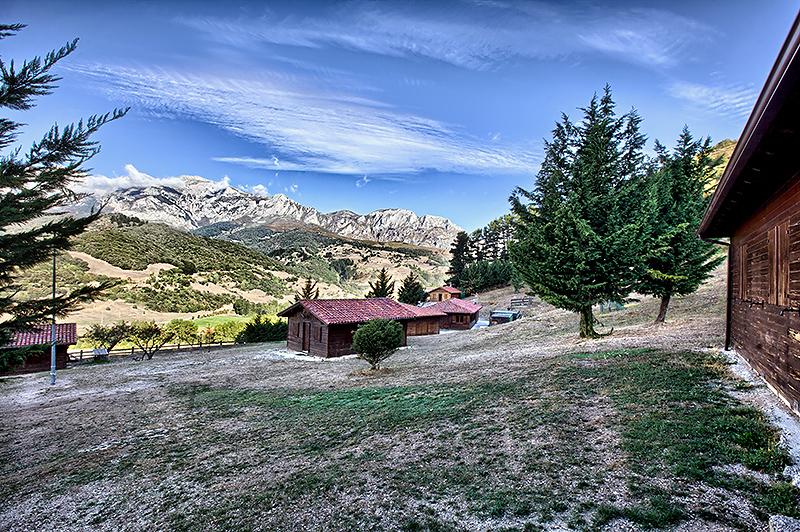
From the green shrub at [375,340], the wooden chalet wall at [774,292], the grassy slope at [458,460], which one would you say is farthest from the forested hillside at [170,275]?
the wooden chalet wall at [774,292]

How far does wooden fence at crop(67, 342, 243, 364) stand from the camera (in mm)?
27672

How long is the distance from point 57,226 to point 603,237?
1880 centimetres

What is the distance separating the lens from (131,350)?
30641 millimetres

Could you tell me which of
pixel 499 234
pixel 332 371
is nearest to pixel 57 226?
pixel 332 371

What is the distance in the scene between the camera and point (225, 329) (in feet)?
123

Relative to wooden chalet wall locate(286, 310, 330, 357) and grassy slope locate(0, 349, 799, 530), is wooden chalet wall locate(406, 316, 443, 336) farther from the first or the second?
grassy slope locate(0, 349, 799, 530)

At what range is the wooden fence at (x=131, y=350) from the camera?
27.7 metres

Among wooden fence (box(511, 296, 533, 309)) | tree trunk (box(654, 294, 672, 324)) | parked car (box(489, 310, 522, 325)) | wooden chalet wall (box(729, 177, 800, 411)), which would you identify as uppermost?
wooden chalet wall (box(729, 177, 800, 411))

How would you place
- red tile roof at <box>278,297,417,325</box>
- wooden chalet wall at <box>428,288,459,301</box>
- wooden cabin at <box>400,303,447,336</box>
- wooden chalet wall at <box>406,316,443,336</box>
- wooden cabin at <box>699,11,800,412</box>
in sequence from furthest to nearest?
wooden chalet wall at <box>428,288,459,301</box> < wooden chalet wall at <box>406,316,443,336</box> < wooden cabin at <box>400,303,447,336</box> < red tile roof at <box>278,297,417,325</box> < wooden cabin at <box>699,11,800,412</box>

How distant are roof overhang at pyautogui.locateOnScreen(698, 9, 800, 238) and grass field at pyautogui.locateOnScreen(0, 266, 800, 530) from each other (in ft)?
13.0

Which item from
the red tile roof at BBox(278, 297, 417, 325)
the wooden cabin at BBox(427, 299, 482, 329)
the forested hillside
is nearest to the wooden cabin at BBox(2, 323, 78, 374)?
the forested hillside

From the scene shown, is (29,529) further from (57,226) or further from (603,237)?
(603,237)

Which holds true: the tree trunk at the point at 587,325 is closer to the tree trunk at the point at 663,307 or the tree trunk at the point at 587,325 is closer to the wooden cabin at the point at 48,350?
the tree trunk at the point at 663,307

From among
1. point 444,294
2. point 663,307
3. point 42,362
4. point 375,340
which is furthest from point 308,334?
point 444,294
